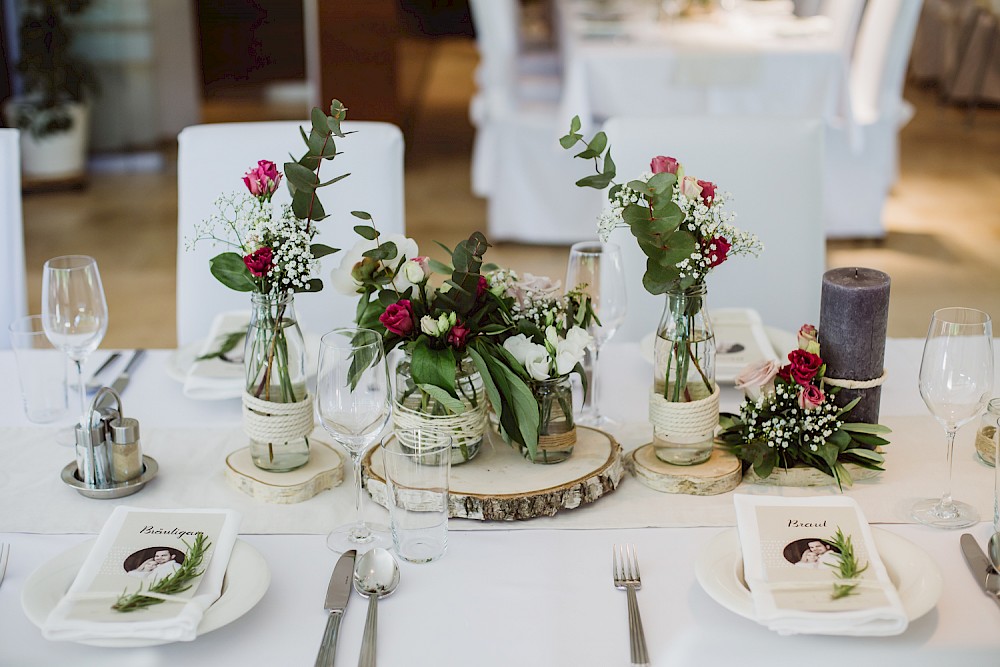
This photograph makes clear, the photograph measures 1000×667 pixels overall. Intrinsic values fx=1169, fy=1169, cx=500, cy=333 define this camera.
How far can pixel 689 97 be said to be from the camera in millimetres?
4016

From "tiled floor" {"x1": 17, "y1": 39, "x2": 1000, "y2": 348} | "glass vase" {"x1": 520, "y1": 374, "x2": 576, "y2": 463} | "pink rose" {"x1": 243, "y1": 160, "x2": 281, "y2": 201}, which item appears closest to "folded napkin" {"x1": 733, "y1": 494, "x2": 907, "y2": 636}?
"glass vase" {"x1": 520, "y1": 374, "x2": 576, "y2": 463}

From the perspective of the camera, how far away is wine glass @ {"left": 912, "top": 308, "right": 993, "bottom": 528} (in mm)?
1253

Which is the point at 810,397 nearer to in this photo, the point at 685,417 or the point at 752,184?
the point at 685,417

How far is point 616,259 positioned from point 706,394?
28cm

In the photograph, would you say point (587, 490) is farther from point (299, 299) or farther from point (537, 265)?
point (537, 265)

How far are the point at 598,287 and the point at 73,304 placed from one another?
0.68 m

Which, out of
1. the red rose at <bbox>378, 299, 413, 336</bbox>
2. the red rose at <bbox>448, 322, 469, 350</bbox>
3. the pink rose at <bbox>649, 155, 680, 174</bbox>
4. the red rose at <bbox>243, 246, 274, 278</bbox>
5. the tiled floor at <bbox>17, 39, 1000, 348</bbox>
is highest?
the pink rose at <bbox>649, 155, 680, 174</bbox>

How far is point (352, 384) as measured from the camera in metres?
1.20

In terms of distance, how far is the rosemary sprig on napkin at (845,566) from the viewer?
1.09 metres

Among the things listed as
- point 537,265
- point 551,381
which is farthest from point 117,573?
point 537,265

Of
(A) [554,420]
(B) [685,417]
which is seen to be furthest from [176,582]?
(B) [685,417]

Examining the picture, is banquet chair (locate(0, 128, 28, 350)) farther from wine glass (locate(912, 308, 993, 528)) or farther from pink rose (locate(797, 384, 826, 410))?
wine glass (locate(912, 308, 993, 528))

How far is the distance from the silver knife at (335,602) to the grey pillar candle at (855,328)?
62 cm

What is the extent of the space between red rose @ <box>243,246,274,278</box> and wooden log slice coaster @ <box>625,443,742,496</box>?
0.49m
